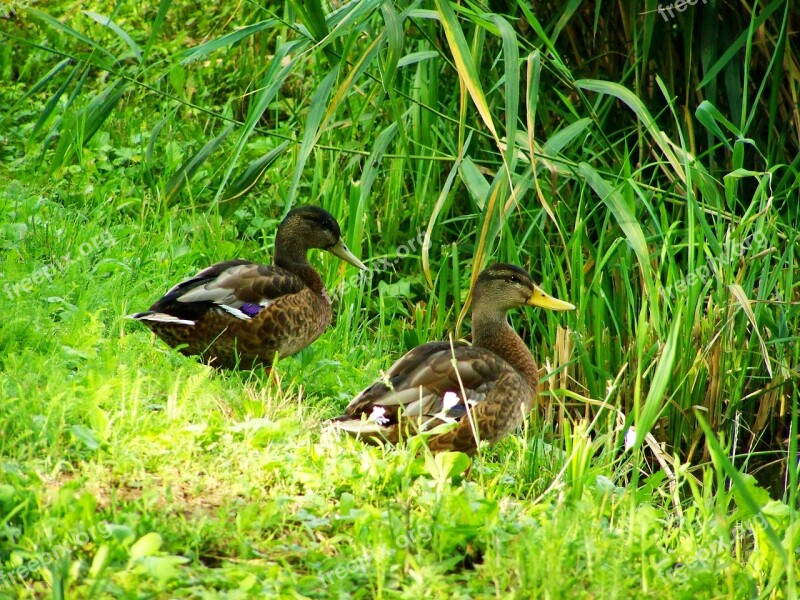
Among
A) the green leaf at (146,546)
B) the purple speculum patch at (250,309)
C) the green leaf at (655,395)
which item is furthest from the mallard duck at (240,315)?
the green leaf at (655,395)

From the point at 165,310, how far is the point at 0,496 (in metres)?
1.91

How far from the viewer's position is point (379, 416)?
160 inches

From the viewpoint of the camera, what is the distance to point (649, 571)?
310 cm

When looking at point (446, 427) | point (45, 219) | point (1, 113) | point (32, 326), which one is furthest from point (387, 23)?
point (1, 113)

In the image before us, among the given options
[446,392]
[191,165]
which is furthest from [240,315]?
[446,392]

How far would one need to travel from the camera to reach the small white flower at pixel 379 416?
13.2ft

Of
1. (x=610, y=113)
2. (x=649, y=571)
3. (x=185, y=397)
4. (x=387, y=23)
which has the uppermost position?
(x=387, y=23)

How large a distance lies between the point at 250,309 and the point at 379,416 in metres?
1.15

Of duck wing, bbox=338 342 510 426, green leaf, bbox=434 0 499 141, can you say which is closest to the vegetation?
green leaf, bbox=434 0 499 141

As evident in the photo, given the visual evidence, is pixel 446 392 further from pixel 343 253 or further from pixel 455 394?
pixel 343 253

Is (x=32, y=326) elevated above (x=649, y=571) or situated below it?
above

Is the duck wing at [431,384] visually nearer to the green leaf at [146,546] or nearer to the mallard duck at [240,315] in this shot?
the mallard duck at [240,315]

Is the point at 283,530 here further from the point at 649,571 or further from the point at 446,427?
the point at 649,571

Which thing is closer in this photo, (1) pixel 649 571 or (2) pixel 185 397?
(1) pixel 649 571
